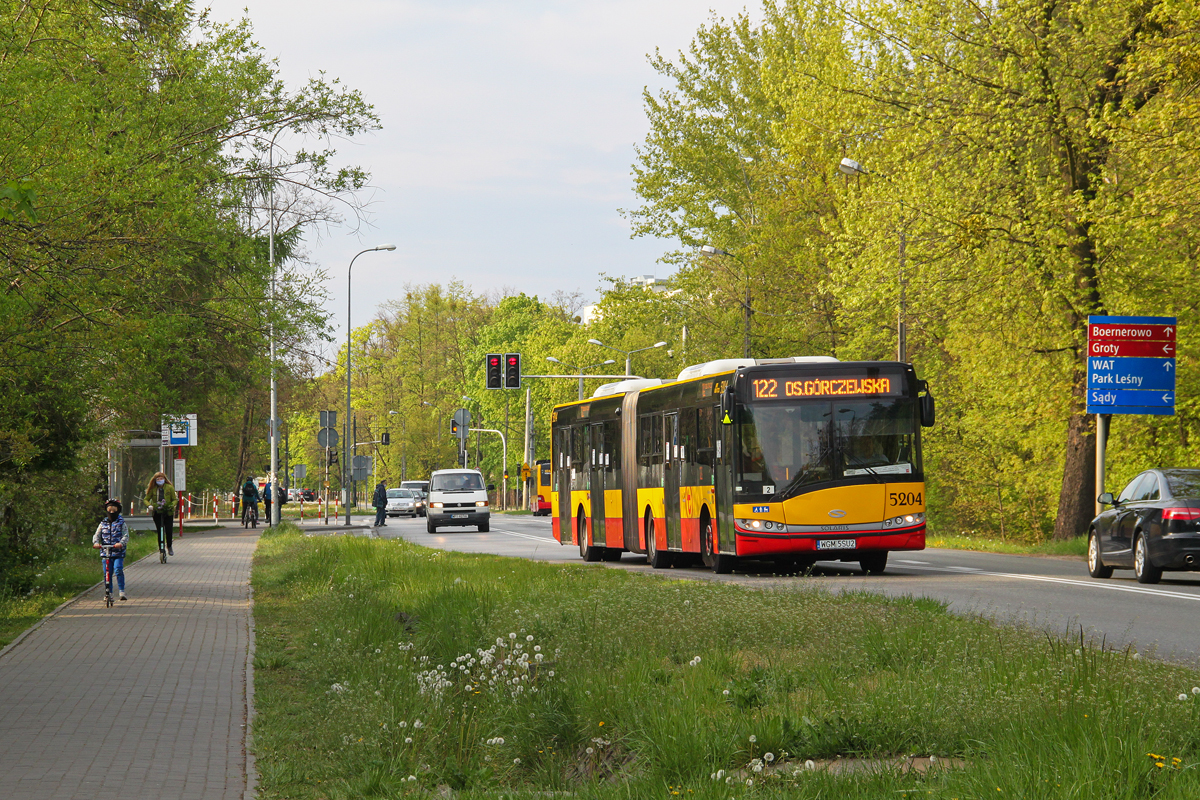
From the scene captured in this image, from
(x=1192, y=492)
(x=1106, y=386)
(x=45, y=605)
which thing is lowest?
(x=45, y=605)

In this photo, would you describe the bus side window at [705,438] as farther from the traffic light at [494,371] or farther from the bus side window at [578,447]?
the traffic light at [494,371]

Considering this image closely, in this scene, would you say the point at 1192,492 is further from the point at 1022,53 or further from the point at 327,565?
the point at 327,565

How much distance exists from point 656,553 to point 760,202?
841 inches

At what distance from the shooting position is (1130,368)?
25.2 meters

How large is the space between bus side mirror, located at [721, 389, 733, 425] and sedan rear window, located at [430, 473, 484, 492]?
3031 cm

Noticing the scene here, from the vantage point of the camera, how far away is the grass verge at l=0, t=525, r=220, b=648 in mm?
16344

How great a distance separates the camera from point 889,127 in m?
28.7

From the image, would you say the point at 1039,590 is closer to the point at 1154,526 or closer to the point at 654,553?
the point at 1154,526

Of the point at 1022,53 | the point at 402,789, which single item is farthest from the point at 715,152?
the point at 402,789

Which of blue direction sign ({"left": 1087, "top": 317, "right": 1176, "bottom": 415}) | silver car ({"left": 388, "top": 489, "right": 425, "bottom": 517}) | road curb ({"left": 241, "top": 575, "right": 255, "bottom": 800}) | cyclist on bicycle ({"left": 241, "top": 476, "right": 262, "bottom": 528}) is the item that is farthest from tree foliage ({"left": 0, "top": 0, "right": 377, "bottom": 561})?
silver car ({"left": 388, "top": 489, "right": 425, "bottom": 517})

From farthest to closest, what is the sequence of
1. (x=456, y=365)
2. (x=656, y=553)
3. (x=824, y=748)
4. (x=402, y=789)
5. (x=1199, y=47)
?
(x=456, y=365)
(x=656, y=553)
(x=1199, y=47)
(x=402, y=789)
(x=824, y=748)

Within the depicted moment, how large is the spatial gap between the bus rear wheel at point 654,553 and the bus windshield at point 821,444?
180 inches

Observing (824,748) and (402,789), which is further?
(402,789)

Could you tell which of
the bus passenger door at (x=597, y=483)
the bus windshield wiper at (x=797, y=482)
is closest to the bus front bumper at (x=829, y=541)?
the bus windshield wiper at (x=797, y=482)
